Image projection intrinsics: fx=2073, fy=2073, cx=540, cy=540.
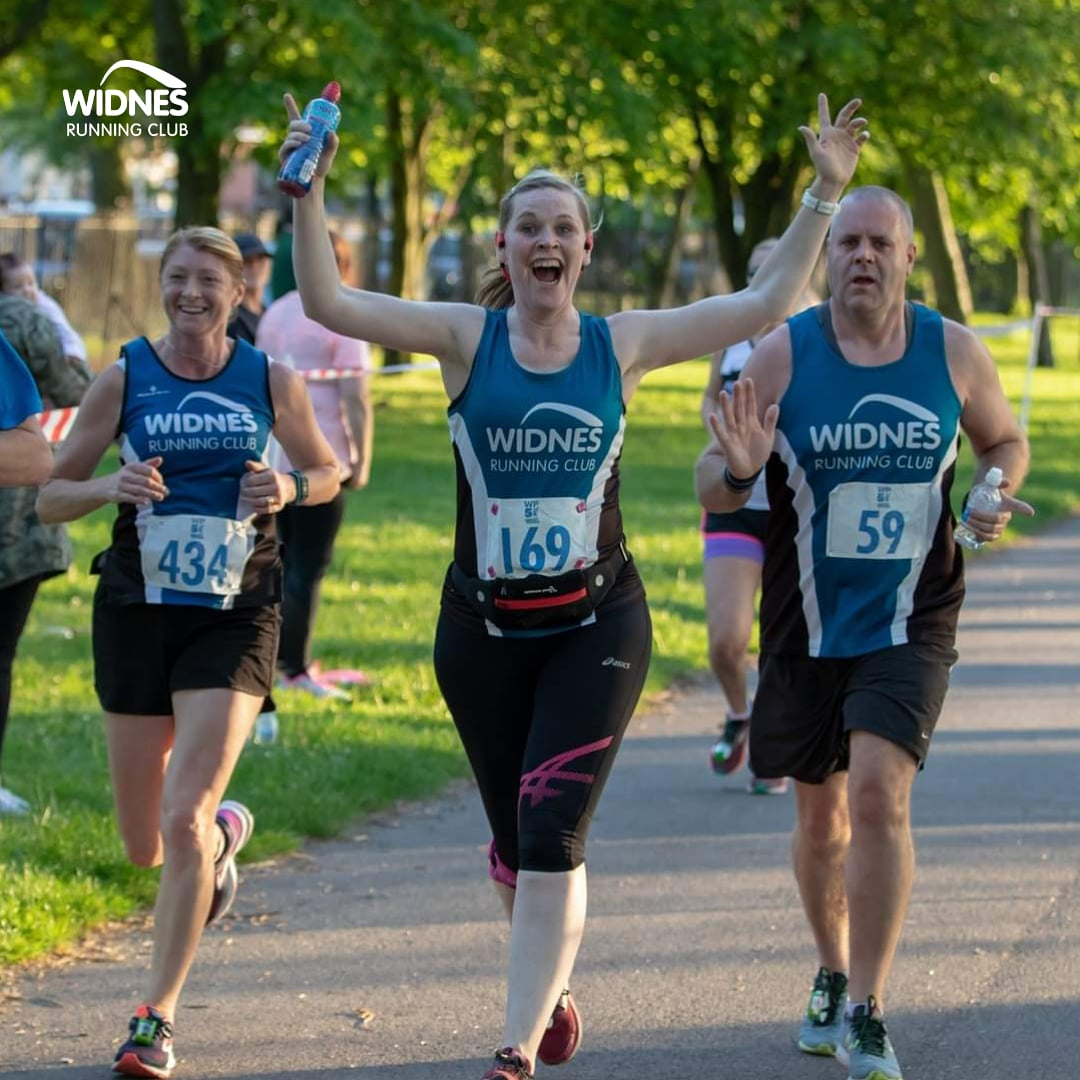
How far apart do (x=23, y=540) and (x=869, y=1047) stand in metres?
3.58

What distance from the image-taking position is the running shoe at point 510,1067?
4.44 m

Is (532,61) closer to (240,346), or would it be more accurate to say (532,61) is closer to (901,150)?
(901,150)

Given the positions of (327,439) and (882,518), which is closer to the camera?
(882,518)

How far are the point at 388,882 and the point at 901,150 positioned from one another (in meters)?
24.0

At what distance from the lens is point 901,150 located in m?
29.4

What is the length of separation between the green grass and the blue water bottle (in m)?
2.55

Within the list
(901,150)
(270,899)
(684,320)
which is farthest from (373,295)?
(901,150)

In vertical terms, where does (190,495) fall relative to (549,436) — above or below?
below

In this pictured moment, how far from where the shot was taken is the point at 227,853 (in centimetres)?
564

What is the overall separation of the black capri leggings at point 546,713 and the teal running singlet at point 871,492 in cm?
52

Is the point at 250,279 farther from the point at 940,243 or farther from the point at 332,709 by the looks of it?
the point at 940,243

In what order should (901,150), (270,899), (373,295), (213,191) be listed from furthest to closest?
(901,150), (213,191), (270,899), (373,295)

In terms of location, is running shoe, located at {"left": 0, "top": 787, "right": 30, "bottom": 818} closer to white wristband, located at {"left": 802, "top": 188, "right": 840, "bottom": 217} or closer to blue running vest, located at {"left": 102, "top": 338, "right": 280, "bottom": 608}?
blue running vest, located at {"left": 102, "top": 338, "right": 280, "bottom": 608}

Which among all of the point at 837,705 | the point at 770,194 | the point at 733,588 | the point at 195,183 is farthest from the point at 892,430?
the point at 770,194
